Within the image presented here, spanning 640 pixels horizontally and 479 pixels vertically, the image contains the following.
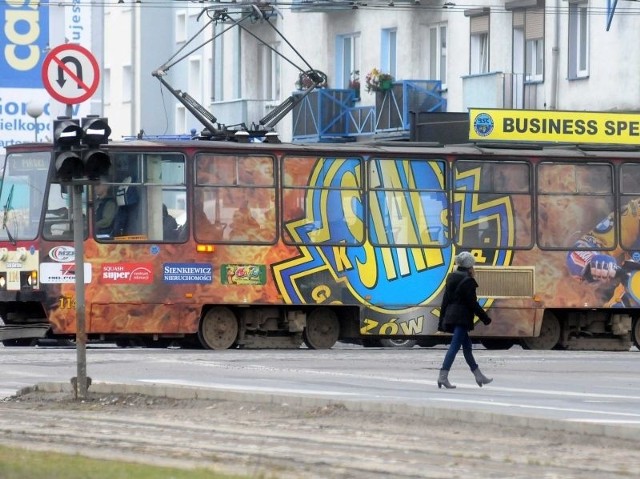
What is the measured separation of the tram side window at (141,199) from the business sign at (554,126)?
532cm

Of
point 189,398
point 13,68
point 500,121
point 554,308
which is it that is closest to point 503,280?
point 554,308

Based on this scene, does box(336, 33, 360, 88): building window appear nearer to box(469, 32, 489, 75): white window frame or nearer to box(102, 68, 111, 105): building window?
box(469, 32, 489, 75): white window frame

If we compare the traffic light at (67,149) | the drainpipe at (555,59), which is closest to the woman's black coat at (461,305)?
the traffic light at (67,149)

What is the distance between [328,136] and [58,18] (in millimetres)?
7505

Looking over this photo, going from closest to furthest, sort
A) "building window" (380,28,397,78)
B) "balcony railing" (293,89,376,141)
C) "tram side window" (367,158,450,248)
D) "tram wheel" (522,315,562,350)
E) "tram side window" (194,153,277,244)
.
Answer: "tram side window" (194,153,277,244), "tram side window" (367,158,450,248), "tram wheel" (522,315,562,350), "balcony railing" (293,89,376,141), "building window" (380,28,397,78)

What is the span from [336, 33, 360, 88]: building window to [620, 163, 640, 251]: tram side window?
19.6 metres

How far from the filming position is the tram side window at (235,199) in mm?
28953

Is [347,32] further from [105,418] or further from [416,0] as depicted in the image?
[105,418]

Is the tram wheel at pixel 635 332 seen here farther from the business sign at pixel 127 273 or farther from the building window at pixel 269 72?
the building window at pixel 269 72

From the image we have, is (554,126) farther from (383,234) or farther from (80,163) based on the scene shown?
(80,163)

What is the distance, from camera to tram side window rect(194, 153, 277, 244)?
95.0 ft

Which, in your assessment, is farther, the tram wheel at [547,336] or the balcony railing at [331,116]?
the balcony railing at [331,116]

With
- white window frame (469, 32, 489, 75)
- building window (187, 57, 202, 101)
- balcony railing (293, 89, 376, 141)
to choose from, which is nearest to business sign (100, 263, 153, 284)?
white window frame (469, 32, 489, 75)

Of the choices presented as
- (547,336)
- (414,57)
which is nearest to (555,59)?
(414,57)
